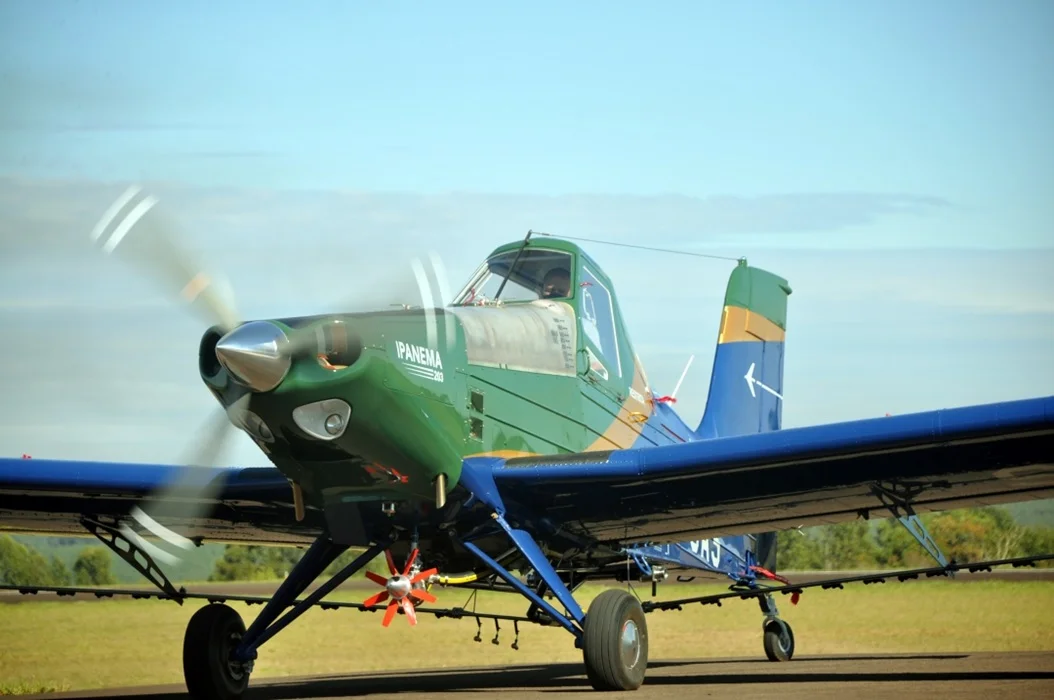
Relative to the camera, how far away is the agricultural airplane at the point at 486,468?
10.5 metres

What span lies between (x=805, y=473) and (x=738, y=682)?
2717 mm

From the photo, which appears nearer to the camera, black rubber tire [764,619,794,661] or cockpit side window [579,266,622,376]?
cockpit side window [579,266,622,376]

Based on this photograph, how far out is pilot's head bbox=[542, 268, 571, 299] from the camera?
1353 centimetres

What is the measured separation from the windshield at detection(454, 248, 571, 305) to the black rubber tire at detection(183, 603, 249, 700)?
12.2 feet

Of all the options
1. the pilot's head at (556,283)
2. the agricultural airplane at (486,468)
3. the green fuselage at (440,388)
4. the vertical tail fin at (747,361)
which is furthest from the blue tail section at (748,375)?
the pilot's head at (556,283)

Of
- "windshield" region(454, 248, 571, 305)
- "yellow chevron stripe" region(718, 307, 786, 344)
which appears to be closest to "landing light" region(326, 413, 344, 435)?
"windshield" region(454, 248, 571, 305)

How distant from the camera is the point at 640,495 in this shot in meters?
12.6

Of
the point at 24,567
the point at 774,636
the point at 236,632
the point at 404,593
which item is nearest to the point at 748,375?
the point at 774,636

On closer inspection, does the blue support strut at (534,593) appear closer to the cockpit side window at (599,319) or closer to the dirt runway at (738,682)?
the dirt runway at (738,682)

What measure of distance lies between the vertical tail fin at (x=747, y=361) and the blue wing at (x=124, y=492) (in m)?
6.65

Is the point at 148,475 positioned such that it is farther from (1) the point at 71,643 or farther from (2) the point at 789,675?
(1) the point at 71,643

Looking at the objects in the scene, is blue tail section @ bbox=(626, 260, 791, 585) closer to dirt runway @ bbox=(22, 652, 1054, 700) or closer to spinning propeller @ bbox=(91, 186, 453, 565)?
dirt runway @ bbox=(22, 652, 1054, 700)

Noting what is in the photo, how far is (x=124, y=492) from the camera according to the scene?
12984mm

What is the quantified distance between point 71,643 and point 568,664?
760 cm
